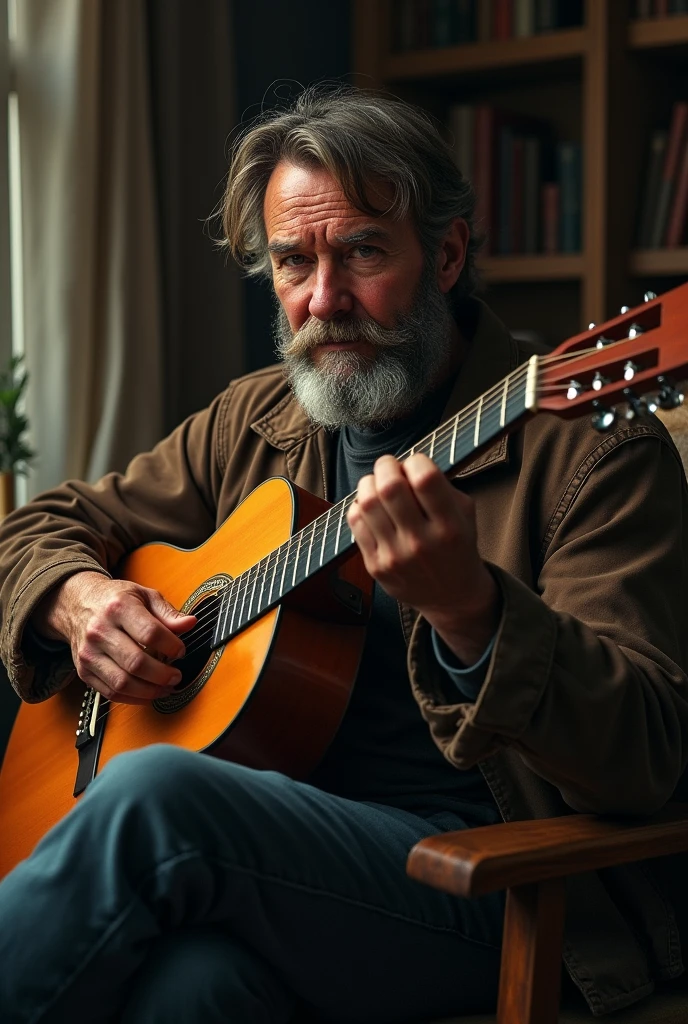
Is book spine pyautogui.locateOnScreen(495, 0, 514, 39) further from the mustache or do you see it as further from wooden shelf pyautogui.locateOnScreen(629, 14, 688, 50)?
the mustache

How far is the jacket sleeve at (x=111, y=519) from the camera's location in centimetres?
160

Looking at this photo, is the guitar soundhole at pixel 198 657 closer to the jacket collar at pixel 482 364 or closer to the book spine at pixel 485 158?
the jacket collar at pixel 482 364

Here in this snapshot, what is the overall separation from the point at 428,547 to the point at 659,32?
1.97 meters

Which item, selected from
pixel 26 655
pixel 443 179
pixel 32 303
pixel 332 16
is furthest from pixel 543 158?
pixel 26 655

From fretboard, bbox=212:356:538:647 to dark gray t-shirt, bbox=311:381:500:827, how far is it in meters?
A: 0.16

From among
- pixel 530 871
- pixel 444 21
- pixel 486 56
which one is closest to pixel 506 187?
pixel 486 56

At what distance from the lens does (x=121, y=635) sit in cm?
141

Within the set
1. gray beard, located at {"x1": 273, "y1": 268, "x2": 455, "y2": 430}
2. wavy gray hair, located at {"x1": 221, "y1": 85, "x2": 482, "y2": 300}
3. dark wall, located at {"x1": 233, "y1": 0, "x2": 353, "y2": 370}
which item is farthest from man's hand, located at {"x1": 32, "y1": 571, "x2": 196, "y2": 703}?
dark wall, located at {"x1": 233, "y1": 0, "x2": 353, "y2": 370}

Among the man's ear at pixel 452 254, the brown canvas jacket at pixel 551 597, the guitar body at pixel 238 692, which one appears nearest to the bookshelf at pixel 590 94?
the man's ear at pixel 452 254

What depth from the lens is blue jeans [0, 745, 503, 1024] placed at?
102 cm

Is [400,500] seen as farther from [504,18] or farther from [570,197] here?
[504,18]

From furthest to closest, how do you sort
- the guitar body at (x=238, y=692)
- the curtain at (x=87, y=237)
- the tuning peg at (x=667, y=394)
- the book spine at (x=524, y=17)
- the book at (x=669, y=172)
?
the book spine at (x=524, y=17), the book at (x=669, y=172), the curtain at (x=87, y=237), the guitar body at (x=238, y=692), the tuning peg at (x=667, y=394)

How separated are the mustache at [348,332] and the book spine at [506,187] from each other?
1.50 meters

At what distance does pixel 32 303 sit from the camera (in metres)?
2.37
